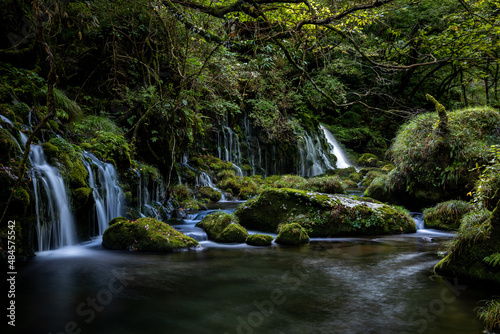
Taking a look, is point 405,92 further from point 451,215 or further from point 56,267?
point 56,267

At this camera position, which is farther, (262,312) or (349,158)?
(349,158)

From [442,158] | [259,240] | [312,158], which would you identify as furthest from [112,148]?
[312,158]

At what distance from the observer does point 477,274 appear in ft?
14.8

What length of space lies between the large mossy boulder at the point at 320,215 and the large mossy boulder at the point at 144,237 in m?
2.33

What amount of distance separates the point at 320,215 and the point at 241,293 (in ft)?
14.2

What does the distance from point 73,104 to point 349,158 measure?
1936 centimetres

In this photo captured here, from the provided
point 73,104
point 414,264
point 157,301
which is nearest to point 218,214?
point 157,301

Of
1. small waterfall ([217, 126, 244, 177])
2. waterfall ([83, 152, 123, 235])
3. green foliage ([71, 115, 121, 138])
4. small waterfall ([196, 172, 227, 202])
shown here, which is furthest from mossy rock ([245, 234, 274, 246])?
small waterfall ([217, 126, 244, 177])

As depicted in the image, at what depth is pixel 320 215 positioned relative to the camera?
8.27m

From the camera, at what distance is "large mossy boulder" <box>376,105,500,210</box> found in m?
9.83

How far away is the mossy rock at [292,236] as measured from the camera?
7.12 metres

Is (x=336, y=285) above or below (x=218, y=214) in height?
below

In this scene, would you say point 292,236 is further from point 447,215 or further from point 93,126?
point 93,126

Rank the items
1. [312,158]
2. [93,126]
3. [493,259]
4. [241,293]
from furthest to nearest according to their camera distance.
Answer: [312,158] → [93,126] → [241,293] → [493,259]
